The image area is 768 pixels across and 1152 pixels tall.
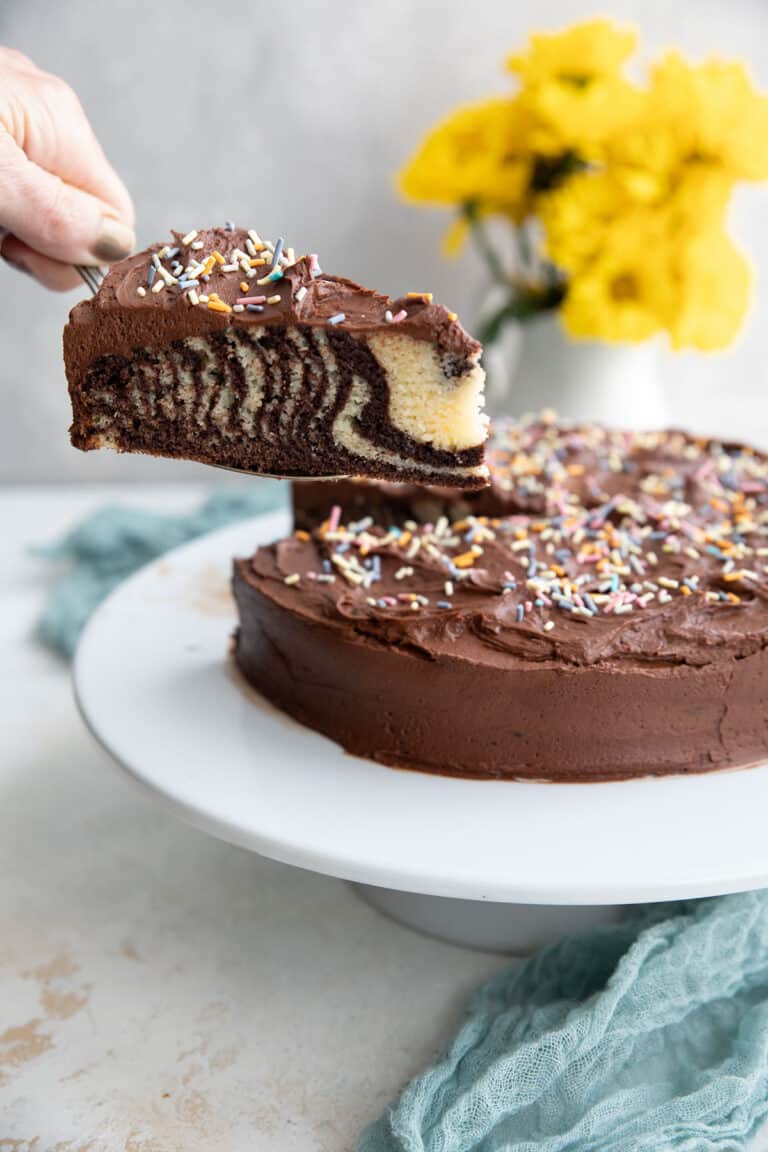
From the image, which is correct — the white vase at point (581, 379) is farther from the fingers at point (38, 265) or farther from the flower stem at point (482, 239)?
the fingers at point (38, 265)

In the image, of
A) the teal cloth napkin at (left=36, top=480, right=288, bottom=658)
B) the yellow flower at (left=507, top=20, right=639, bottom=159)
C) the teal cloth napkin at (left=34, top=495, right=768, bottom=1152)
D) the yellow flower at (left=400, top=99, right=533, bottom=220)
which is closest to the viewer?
the teal cloth napkin at (left=34, top=495, right=768, bottom=1152)

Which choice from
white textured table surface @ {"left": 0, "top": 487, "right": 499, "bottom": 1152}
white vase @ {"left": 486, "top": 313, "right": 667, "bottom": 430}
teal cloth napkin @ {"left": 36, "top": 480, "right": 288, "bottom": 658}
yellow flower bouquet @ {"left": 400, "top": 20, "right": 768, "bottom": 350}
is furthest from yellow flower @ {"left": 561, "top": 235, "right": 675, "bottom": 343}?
white textured table surface @ {"left": 0, "top": 487, "right": 499, "bottom": 1152}

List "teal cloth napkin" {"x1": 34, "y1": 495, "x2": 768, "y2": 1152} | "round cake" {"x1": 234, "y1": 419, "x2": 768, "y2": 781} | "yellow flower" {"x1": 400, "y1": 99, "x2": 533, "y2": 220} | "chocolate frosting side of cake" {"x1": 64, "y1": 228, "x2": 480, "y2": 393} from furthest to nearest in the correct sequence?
"yellow flower" {"x1": 400, "y1": 99, "x2": 533, "y2": 220} < "round cake" {"x1": 234, "y1": 419, "x2": 768, "y2": 781} < "chocolate frosting side of cake" {"x1": 64, "y1": 228, "x2": 480, "y2": 393} < "teal cloth napkin" {"x1": 34, "y1": 495, "x2": 768, "y2": 1152}

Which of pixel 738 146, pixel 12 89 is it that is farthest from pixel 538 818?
pixel 738 146

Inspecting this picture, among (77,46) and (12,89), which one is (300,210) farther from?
(12,89)

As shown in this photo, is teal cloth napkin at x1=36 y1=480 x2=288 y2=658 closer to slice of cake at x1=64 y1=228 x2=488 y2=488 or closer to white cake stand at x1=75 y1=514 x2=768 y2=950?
white cake stand at x1=75 y1=514 x2=768 y2=950

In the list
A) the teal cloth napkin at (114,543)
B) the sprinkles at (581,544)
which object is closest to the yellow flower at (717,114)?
the sprinkles at (581,544)

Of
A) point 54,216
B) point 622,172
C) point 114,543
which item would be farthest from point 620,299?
point 54,216
